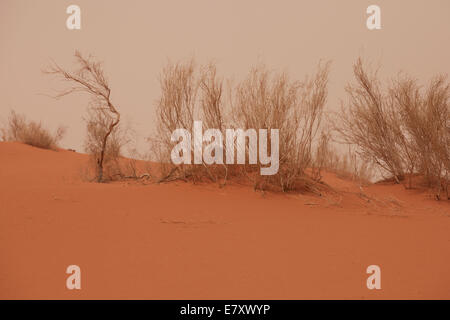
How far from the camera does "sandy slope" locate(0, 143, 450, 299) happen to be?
1697 mm

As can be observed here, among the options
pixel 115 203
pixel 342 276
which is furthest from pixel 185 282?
pixel 115 203

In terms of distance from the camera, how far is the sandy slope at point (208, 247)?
170cm

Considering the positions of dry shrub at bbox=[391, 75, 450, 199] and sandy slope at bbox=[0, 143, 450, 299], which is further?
dry shrub at bbox=[391, 75, 450, 199]

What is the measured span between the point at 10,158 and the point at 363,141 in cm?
1129

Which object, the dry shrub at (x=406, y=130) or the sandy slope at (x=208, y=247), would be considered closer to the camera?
the sandy slope at (x=208, y=247)

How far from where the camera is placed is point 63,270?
1833 mm
